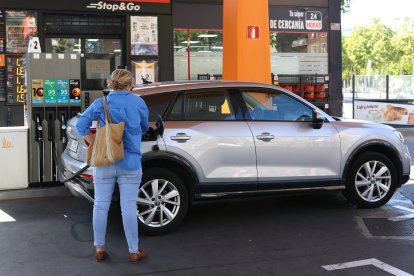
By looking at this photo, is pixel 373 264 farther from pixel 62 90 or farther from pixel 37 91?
pixel 37 91

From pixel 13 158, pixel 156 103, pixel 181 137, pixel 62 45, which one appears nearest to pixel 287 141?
pixel 181 137

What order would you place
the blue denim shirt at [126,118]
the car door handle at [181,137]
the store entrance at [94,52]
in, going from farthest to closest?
the store entrance at [94,52] → the car door handle at [181,137] → the blue denim shirt at [126,118]

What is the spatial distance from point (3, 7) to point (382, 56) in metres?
59.4

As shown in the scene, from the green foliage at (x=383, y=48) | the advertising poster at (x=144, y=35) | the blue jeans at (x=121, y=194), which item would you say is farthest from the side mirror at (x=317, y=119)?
the green foliage at (x=383, y=48)

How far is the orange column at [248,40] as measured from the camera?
9.24 meters

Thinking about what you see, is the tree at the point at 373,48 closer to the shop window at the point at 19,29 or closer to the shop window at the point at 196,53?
the shop window at the point at 196,53

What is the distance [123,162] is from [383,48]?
6392 cm

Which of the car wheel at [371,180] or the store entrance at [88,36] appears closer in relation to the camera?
the car wheel at [371,180]

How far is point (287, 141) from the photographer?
6277mm

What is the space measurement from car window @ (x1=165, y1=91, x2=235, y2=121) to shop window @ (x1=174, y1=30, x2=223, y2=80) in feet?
22.8

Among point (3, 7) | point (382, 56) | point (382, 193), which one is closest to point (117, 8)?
point (3, 7)

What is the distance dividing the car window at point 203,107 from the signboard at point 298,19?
786 centimetres

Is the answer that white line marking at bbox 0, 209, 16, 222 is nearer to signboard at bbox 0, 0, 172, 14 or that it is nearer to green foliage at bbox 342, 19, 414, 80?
signboard at bbox 0, 0, 172, 14

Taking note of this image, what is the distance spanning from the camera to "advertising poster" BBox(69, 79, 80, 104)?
26.3 ft
